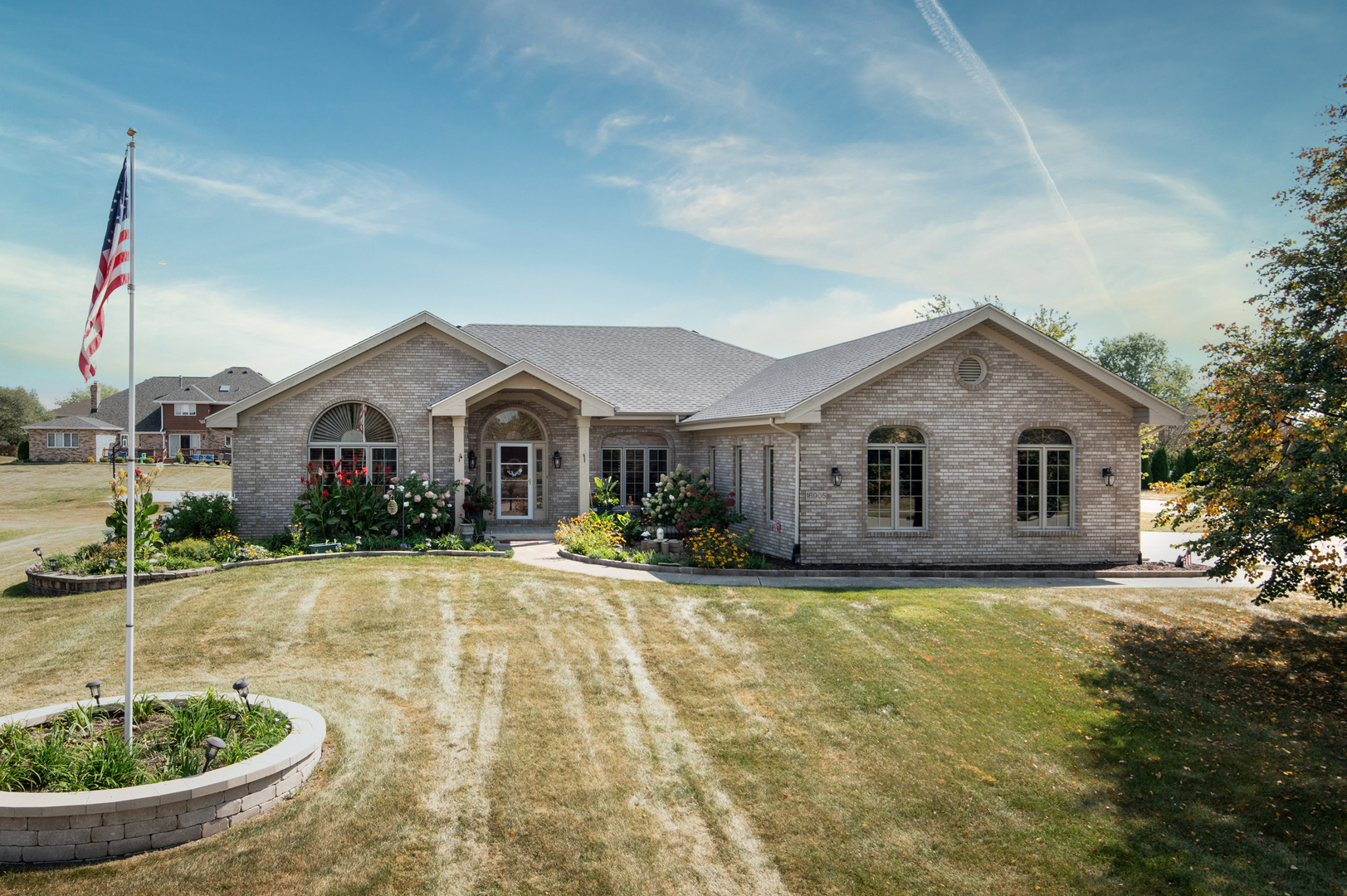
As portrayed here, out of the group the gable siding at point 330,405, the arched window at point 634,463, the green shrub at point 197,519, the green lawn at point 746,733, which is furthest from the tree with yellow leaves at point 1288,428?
the green shrub at point 197,519

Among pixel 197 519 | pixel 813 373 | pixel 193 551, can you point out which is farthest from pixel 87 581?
pixel 813 373

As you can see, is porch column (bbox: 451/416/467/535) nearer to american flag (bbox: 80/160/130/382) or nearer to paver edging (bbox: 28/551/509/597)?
paver edging (bbox: 28/551/509/597)

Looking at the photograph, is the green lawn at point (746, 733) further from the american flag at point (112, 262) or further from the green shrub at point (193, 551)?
the american flag at point (112, 262)

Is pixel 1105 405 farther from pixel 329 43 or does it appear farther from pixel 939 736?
pixel 329 43

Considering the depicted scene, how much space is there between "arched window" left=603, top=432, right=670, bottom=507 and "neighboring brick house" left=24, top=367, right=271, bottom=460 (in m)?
45.9

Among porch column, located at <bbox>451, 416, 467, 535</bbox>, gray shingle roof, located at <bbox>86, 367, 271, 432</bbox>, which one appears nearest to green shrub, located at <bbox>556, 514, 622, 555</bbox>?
porch column, located at <bbox>451, 416, 467, 535</bbox>

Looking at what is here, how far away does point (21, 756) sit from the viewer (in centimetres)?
527

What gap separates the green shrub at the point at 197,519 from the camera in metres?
15.3

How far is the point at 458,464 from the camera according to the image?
16984 mm

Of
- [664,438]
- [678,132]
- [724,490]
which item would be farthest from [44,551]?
[678,132]

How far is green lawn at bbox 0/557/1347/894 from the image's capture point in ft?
16.5

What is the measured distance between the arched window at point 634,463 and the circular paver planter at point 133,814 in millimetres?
14461

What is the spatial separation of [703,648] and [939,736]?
3.21 meters

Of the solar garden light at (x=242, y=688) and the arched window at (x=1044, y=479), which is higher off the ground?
the arched window at (x=1044, y=479)
